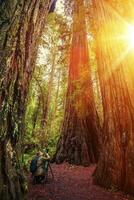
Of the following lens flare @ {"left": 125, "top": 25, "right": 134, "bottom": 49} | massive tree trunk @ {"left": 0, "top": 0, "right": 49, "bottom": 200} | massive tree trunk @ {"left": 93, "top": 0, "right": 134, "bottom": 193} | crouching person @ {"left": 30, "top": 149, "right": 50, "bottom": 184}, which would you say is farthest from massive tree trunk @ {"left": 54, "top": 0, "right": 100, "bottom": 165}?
massive tree trunk @ {"left": 0, "top": 0, "right": 49, "bottom": 200}

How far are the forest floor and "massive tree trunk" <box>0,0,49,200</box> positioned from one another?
3.80 metres

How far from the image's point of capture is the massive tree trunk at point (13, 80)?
11.3 feet

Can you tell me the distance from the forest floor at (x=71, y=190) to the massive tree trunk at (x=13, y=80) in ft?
12.5

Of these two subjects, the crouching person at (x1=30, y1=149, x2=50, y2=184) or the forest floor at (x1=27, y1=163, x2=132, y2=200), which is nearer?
the forest floor at (x1=27, y1=163, x2=132, y2=200)

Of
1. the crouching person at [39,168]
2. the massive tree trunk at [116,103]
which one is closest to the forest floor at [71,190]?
the crouching person at [39,168]

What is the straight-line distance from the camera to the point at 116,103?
9469 millimetres

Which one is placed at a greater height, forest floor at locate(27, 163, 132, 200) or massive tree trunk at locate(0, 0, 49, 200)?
massive tree trunk at locate(0, 0, 49, 200)

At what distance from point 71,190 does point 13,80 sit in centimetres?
584

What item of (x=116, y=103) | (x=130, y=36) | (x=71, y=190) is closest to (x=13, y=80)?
(x=71, y=190)

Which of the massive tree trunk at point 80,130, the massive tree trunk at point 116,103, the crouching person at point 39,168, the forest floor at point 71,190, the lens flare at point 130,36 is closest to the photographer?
the forest floor at point 71,190

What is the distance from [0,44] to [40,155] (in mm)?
6890

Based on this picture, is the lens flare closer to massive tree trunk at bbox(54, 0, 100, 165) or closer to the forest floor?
massive tree trunk at bbox(54, 0, 100, 165)

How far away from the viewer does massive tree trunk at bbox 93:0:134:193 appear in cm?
884

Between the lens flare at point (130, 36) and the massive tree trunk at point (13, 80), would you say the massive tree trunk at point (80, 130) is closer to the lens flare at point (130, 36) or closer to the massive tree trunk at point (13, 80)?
the lens flare at point (130, 36)
